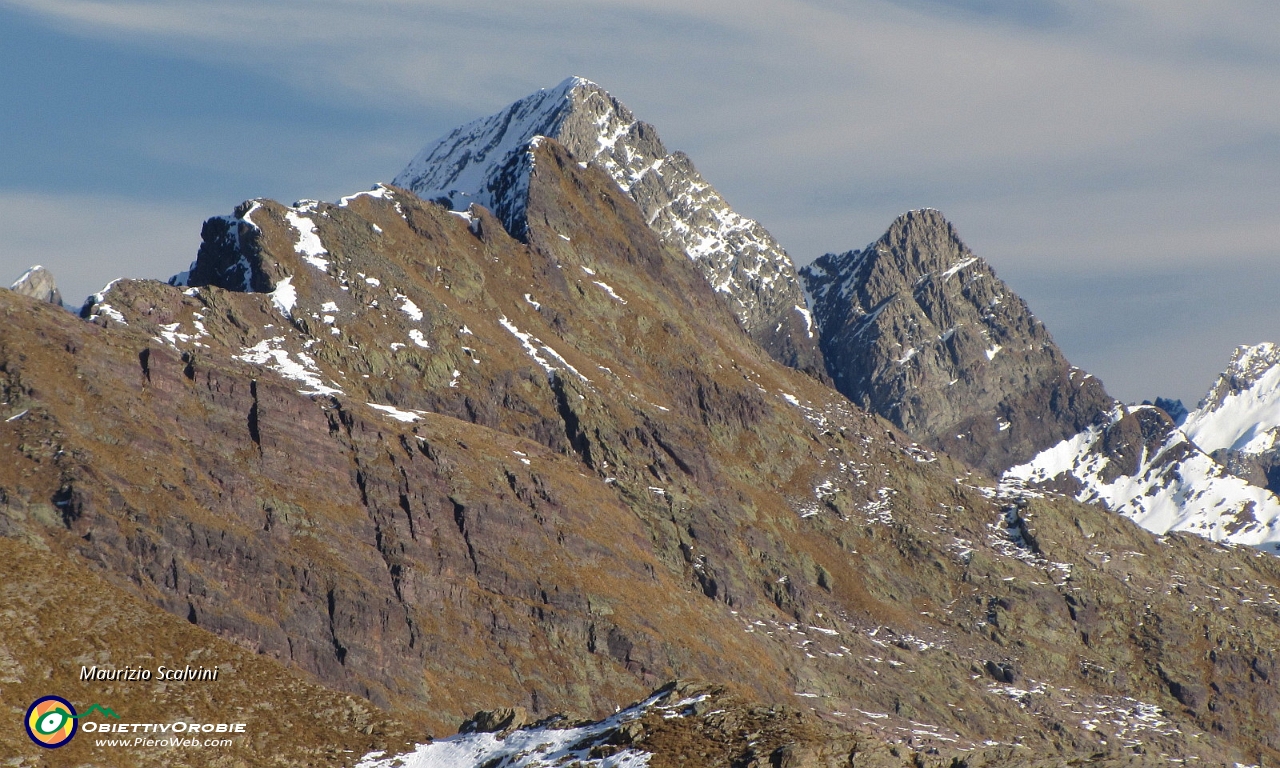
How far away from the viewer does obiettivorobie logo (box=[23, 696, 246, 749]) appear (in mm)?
68500

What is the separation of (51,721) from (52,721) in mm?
47

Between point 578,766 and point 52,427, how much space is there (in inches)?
4626

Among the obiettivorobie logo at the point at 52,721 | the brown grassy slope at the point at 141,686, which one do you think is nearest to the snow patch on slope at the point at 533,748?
the brown grassy slope at the point at 141,686

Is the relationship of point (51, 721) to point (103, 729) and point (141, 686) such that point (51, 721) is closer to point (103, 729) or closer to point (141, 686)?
point (103, 729)

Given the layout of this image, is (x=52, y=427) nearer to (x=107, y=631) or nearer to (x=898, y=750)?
(x=107, y=631)

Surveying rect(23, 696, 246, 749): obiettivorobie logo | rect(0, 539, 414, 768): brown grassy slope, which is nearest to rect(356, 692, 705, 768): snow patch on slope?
rect(0, 539, 414, 768): brown grassy slope

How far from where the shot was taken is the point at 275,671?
266 feet

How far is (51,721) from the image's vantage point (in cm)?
6906

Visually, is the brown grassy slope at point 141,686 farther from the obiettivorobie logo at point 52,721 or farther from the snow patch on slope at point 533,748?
the snow patch on slope at point 533,748

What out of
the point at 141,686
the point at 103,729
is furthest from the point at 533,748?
the point at 103,729

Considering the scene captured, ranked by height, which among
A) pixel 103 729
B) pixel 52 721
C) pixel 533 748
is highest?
pixel 52 721

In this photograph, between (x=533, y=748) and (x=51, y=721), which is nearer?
(x=51, y=721)

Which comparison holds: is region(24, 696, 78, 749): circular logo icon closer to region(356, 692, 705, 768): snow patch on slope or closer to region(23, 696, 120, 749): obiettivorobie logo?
region(23, 696, 120, 749): obiettivorobie logo

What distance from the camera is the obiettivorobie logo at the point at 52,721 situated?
68125 mm
